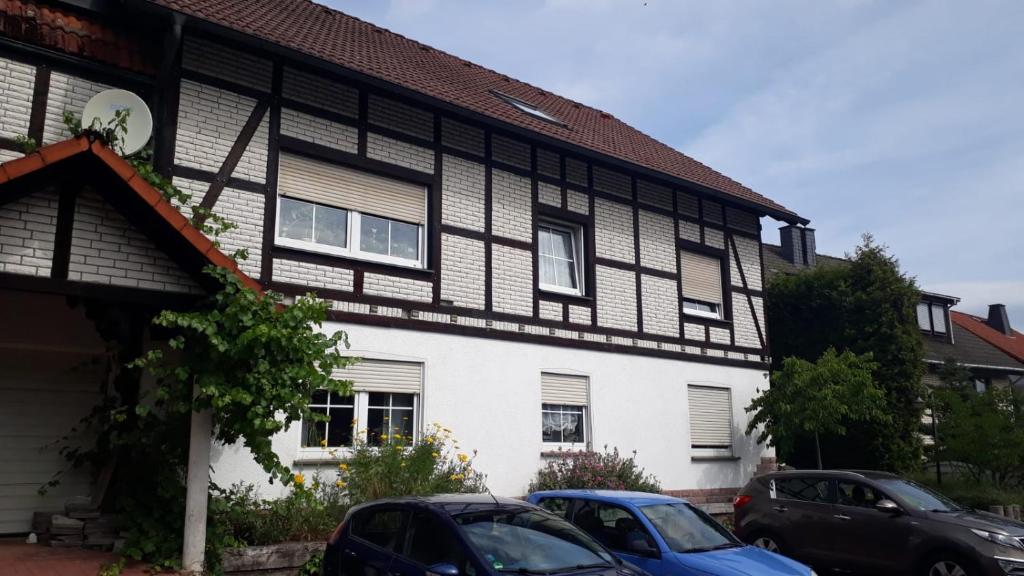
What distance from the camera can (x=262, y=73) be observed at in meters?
10.0

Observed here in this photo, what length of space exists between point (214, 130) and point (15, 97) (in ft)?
6.69

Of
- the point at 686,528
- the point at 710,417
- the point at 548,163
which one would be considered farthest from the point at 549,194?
the point at 686,528

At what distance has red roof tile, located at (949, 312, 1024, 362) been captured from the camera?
111ft

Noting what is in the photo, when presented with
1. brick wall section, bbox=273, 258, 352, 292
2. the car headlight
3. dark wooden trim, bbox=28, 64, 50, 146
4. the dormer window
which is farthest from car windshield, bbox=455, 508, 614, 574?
the dormer window

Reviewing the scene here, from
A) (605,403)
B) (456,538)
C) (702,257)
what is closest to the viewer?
(456,538)

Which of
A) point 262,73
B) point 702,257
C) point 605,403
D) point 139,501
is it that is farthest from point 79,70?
point 702,257

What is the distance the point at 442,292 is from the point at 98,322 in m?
4.35

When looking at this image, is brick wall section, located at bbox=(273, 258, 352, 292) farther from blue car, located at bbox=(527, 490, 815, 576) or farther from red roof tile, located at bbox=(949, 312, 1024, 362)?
red roof tile, located at bbox=(949, 312, 1024, 362)

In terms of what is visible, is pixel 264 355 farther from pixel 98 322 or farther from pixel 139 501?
pixel 98 322

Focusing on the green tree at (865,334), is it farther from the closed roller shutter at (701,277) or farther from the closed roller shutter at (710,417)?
the closed roller shutter at (701,277)

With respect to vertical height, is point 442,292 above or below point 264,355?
above

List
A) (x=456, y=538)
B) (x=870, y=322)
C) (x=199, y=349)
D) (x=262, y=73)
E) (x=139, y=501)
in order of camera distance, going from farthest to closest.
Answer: (x=870, y=322) < (x=262, y=73) < (x=139, y=501) < (x=199, y=349) < (x=456, y=538)

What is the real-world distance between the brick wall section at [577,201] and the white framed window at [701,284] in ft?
7.97

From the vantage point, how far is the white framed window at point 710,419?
552 inches
